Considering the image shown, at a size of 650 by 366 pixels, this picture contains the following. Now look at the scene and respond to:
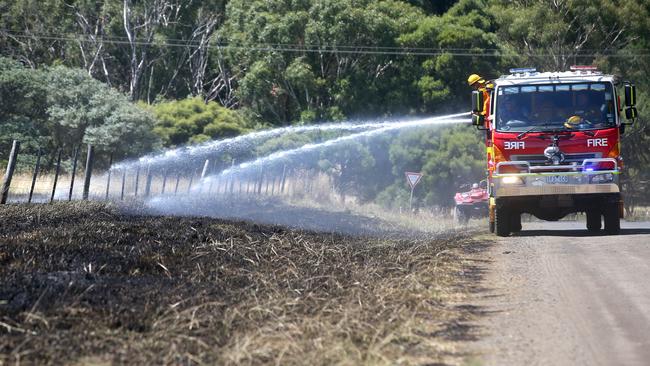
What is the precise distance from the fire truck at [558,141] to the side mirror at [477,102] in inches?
16.5

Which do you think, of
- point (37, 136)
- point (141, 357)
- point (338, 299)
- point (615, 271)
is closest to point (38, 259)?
point (338, 299)

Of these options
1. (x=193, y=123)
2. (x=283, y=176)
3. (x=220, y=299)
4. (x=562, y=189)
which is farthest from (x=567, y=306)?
(x=193, y=123)

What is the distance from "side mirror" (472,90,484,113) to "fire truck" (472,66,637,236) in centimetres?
42

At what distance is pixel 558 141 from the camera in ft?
64.6

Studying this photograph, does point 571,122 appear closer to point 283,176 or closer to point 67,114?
point 283,176

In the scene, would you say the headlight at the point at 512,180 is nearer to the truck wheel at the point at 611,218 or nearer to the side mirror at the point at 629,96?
the truck wheel at the point at 611,218

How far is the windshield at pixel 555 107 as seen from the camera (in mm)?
19875

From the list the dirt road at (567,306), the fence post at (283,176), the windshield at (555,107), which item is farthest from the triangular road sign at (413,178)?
the dirt road at (567,306)

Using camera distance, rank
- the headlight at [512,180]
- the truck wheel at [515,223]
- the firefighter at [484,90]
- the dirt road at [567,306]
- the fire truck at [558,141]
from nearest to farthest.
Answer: the dirt road at [567,306]
the fire truck at [558,141]
the headlight at [512,180]
the firefighter at [484,90]
the truck wheel at [515,223]

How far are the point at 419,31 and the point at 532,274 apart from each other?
1335 inches

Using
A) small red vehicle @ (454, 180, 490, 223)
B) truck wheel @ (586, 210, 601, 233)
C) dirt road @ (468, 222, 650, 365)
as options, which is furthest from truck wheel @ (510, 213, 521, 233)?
small red vehicle @ (454, 180, 490, 223)

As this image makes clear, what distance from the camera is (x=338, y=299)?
33.0 feet

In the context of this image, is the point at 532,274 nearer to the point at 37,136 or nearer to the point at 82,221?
the point at 82,221

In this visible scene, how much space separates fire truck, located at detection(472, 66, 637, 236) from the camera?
1962cm
